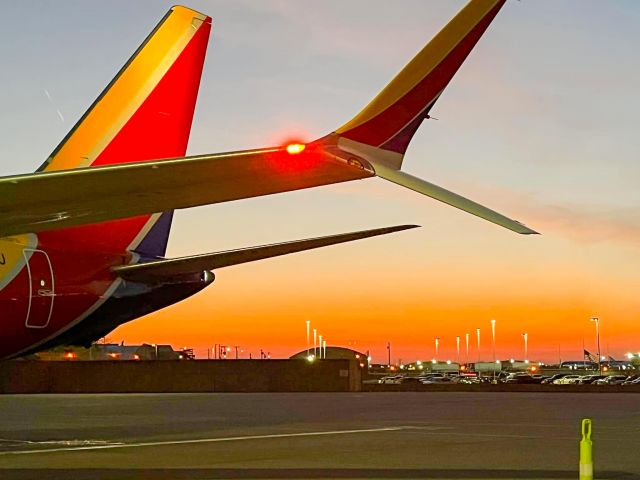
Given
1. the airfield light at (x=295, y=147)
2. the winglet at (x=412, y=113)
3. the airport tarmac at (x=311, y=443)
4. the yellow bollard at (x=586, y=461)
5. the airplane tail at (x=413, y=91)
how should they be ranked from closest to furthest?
1. the airfield light at (x=295, y=147)
2. the yellow bollard at (x=586, y=461)
3. the winglet at (x=412, y=113)
4. the airplane tail at (x=413, y=91)
5. the airport tarmac at (x=311, y=443)

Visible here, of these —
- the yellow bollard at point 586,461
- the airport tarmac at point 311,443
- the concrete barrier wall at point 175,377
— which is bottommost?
the airport tarmac at point 311,443

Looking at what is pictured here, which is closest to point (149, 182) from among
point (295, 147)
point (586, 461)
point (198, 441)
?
point (295, 147)

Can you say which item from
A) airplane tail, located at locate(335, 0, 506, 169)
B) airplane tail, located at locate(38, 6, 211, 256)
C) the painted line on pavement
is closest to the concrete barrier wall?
the painted line on pavement

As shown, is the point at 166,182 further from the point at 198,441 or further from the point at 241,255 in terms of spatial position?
the point at 198,441

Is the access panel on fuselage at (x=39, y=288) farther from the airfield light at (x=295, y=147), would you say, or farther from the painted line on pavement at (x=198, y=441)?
the airfield light at (x=295, y=147)

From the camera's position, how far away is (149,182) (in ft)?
35.6

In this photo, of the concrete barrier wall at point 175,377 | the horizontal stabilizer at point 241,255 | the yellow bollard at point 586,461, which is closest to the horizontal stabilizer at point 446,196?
the yellow bollard at point 586,461

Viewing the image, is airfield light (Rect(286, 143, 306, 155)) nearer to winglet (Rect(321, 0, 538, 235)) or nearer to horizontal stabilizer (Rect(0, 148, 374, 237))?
horizontal stabilizer (Rect(0, 148, 374, 237))

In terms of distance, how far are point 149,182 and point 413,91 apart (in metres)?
2.86

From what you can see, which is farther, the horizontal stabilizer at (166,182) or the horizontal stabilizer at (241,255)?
the horizontal stabilizer at (241,255)

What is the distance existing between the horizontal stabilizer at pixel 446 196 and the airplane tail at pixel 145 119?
8477mm

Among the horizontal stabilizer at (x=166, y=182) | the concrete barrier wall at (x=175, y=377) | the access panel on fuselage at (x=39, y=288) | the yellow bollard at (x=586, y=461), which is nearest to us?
the yellow bollard at (x=586, y=461)

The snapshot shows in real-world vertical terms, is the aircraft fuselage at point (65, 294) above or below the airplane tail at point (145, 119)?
below

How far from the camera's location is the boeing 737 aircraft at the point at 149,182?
397 inches
